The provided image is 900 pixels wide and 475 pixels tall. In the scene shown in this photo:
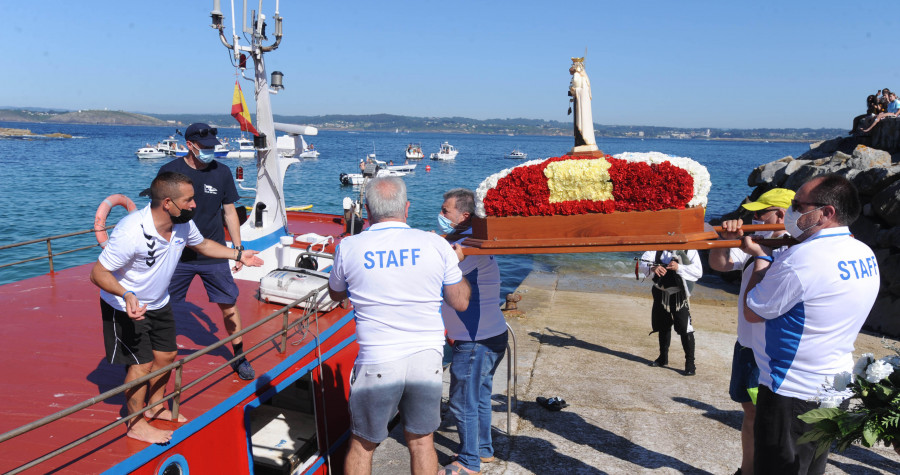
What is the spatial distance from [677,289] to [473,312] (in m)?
3.87

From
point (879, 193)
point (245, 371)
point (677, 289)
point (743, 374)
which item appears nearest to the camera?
point (743, 374)

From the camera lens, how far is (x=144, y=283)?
3.91 meters

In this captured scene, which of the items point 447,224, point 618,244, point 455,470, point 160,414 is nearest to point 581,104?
point 618,244

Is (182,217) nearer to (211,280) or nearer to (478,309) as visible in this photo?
(211,280)

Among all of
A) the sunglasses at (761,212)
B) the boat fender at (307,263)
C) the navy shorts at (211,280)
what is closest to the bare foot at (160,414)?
the navy shorts at (211,280)

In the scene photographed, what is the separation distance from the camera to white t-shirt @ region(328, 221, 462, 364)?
331 cm

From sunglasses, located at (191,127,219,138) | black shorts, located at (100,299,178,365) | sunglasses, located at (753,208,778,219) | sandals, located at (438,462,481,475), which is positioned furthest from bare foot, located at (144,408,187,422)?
sunglasses, located at (753,208,778,219)

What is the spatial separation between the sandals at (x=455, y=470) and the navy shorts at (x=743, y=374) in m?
2.04

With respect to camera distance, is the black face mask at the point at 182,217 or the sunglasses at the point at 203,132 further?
the sunglasses at the point at 203,132

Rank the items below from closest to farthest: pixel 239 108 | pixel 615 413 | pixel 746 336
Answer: pixel 746 336
pixel 615 413
pixel 239 108

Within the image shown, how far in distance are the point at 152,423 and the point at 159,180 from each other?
179 centimetres

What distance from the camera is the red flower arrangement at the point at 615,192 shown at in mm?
3811

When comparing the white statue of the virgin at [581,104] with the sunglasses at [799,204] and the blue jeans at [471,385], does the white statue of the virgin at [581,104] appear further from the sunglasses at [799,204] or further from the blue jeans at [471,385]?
the blue jeans at [471,385]

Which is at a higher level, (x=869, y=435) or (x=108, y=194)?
(x=869, y=435)
